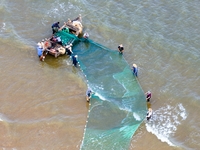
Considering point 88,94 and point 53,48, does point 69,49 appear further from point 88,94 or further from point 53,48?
point 88,94

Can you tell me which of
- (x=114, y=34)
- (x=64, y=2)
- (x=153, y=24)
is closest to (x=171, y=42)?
(x=153, y=24)

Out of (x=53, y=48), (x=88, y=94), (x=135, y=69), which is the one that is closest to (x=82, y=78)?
(x=88, y=94)

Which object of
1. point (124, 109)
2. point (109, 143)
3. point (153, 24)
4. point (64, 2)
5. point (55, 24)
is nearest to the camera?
point (109, 143)

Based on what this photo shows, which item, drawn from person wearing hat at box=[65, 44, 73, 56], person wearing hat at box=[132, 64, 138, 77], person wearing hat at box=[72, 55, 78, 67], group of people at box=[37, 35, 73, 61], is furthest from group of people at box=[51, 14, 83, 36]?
person wearing hat at box=[132, 64, 138, 77]

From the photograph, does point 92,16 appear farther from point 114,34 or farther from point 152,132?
point 152,132

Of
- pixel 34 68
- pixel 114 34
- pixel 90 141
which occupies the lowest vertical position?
pixel 90 141

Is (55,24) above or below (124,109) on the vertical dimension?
above
